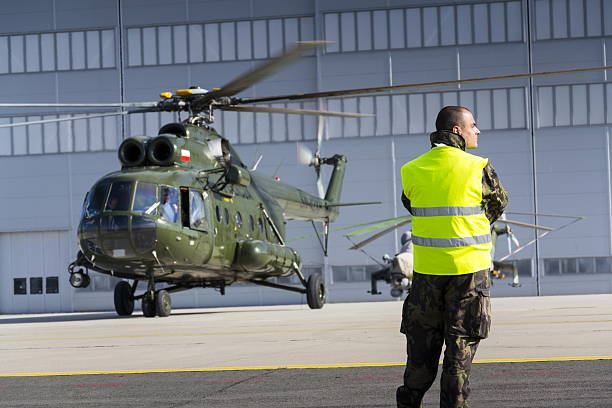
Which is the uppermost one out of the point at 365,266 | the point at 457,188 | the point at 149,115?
the point at 149,115

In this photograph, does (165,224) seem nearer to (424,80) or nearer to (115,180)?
(115,180)

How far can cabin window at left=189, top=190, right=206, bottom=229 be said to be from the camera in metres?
19.1

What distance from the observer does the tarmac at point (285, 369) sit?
650 cm

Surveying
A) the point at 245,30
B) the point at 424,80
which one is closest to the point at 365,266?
the point at 424,80

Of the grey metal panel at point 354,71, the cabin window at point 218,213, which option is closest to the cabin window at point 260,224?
the cabin window at point 218,213

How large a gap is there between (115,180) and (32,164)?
75.3ft

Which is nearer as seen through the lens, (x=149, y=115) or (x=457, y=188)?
(x=457, y=188)

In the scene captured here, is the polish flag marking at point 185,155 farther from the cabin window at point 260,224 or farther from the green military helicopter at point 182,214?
the cabin window at point 260,224

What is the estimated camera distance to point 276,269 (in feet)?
72.8

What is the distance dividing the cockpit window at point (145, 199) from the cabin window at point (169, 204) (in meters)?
0.18

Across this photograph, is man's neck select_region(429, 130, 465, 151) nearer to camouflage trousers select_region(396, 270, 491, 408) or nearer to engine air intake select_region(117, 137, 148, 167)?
camouflage trousers select_region(396, 270, 491, 408)

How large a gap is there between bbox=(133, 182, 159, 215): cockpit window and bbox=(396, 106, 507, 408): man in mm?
13545

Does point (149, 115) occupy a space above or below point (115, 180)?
above

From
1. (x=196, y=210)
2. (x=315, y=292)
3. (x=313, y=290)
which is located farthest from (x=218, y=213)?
(x=315, y=292)
